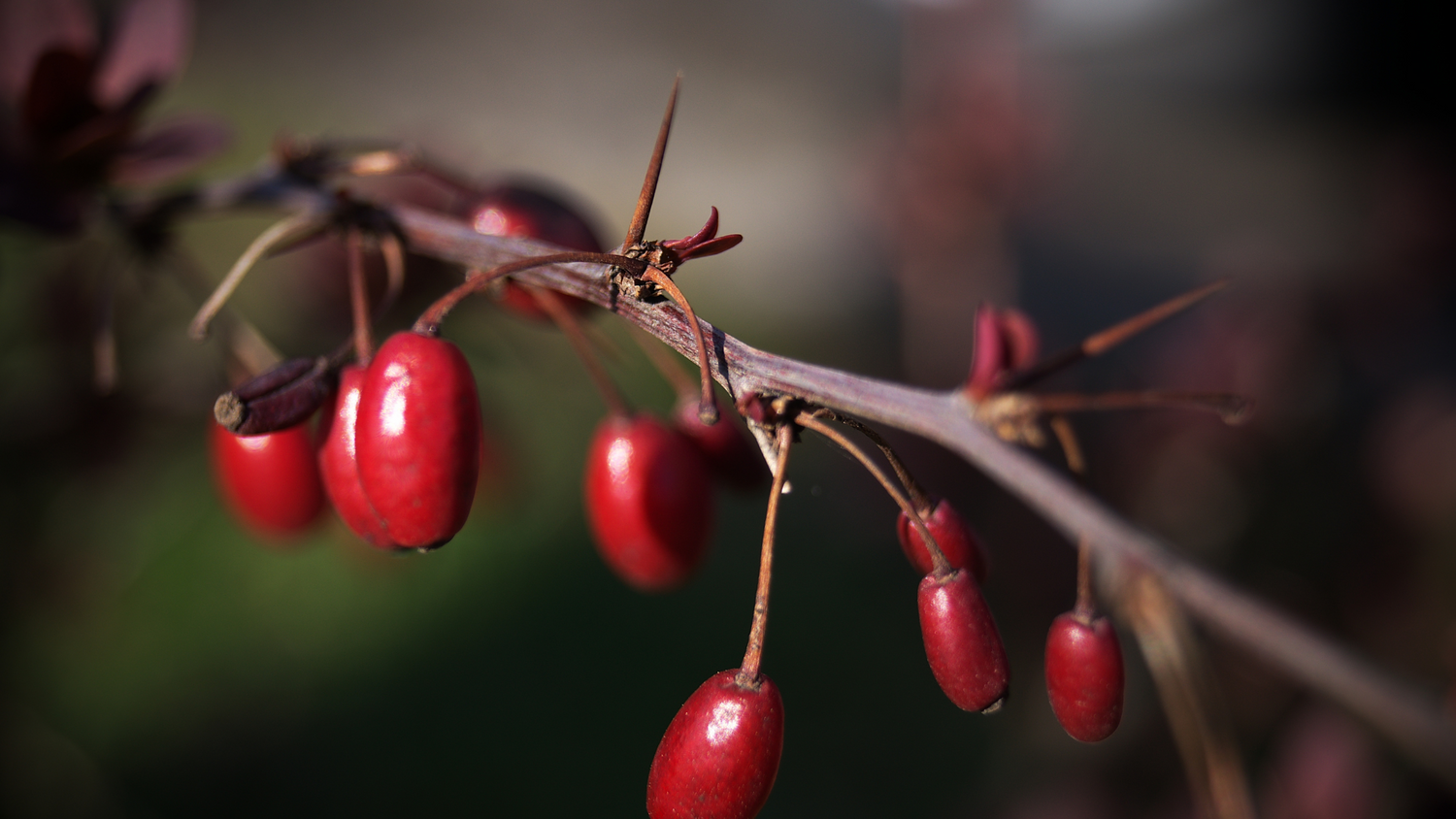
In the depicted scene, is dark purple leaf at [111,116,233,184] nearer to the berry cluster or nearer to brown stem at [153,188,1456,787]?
the berry cluster

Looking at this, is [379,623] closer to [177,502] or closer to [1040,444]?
[177,502]

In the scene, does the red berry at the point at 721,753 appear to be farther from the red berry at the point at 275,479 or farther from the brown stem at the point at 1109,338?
the red berry at the point at 275,479

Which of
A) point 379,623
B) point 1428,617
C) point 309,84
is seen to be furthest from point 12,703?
point 309,84

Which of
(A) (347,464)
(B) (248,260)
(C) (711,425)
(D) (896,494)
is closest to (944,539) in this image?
(D) (896,494)

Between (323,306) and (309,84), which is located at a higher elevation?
(309,84)

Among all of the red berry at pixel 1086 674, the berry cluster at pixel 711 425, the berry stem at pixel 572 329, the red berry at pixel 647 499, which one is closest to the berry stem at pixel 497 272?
the berry cluster at pixel 711 425

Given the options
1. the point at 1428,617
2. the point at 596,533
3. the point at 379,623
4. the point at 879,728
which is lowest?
the point at 879,728
